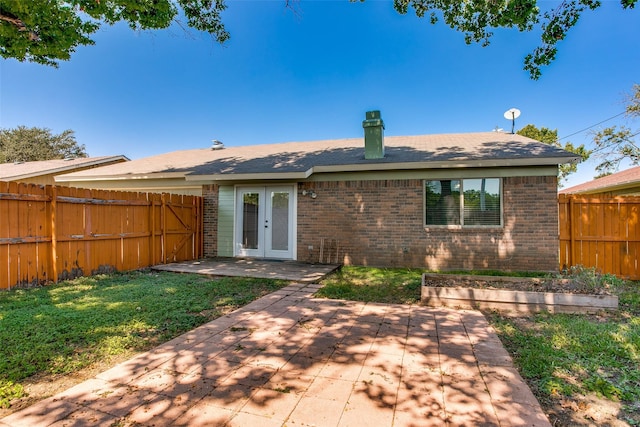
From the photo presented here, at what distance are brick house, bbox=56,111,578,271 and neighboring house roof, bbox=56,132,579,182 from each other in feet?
0.12

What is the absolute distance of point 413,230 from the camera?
8.67 meters

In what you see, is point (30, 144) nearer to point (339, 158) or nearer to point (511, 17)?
point (339, 158)

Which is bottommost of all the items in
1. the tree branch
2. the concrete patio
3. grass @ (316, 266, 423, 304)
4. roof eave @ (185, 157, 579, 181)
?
grass @ (316, 266, 423, 304)

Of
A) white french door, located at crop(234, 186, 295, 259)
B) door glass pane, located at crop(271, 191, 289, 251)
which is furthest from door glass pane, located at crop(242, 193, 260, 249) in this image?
door glass pane, located at crop(271, 191, 289, 251)

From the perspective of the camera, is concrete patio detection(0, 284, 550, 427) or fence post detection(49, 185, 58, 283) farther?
fence post detection(49, 185, 58, 283)

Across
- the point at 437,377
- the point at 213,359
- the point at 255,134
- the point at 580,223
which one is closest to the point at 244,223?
the point at 213,359

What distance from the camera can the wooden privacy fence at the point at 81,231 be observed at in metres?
5.82

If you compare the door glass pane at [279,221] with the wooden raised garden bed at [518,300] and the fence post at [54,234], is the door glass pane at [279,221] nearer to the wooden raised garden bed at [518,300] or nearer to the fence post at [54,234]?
the fence post at [54,234]

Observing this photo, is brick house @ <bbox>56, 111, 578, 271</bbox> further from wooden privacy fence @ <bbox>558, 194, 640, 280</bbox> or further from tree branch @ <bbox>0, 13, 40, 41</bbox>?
tree branch @ <bbox>0, 13, 40, 41</bbox>

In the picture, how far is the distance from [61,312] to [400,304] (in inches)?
196

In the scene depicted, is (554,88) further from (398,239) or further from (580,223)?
(398,239)

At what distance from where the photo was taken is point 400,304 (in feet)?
17.3

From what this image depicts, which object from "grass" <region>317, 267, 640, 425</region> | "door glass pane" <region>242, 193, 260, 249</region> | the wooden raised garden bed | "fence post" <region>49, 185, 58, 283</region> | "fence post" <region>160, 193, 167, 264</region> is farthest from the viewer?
"door glass pane" <region>242, 193, 260, 249</region>

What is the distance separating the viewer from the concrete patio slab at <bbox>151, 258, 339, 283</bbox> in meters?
7.26
